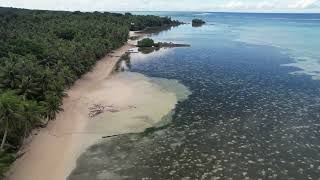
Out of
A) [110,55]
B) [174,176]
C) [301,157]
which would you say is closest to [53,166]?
[174,176]

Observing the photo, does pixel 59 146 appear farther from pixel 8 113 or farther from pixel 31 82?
pixel 31 82

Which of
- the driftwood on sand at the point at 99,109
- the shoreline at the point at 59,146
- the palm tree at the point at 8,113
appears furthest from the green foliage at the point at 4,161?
the driftwood on sand at the point at 99,109

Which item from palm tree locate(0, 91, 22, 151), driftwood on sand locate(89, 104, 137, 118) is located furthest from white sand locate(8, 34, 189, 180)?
palm tree locate(0, 91, 22, 151)

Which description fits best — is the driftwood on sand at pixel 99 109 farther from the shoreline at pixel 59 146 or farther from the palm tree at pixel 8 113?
the palm tree at pixel 8 113

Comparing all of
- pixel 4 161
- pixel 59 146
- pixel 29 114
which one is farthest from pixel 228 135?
pixel 4 161

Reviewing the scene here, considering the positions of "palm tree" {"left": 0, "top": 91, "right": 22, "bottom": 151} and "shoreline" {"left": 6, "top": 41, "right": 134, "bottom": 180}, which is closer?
"palm tree" {"left": 0, "top": 91, "right": 22, "bottom": 151}

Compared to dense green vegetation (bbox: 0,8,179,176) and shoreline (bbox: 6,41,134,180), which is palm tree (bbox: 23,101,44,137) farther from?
shoreline (bbox: 6,41,134,180)
